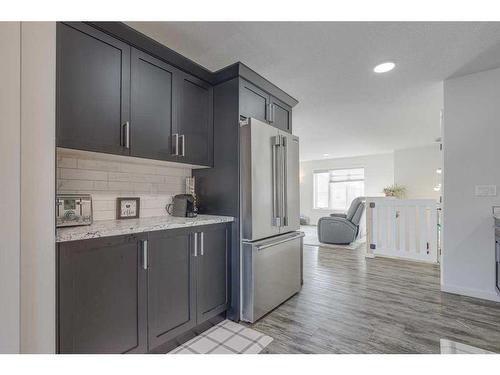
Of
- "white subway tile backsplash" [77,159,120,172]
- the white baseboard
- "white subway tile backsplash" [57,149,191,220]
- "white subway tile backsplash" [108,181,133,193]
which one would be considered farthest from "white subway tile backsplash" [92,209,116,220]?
the white baseboard

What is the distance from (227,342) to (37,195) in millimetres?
1573

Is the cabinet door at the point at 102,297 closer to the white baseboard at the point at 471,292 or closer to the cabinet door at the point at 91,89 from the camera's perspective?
the cabinet door at the point at 91,89

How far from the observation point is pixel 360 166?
7953 millimetres

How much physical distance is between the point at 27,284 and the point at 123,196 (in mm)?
1019

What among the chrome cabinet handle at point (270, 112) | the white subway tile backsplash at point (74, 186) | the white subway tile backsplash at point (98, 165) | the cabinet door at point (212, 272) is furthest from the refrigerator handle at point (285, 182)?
the white subway tile backsplash at point (74, 186)

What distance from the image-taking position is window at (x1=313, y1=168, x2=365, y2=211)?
805 cm

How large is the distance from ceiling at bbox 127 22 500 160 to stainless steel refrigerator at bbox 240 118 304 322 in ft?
2.09

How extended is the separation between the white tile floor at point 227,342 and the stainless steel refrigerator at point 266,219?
0.53 feet

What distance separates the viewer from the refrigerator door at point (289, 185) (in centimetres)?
247

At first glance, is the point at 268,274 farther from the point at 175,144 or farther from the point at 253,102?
the point at 253,102

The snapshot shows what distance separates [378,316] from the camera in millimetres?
2180

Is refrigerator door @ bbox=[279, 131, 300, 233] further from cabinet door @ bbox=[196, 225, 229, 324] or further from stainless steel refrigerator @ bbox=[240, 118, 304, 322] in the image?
cabinet door @ bbox=[196, 225, 229, 324]
